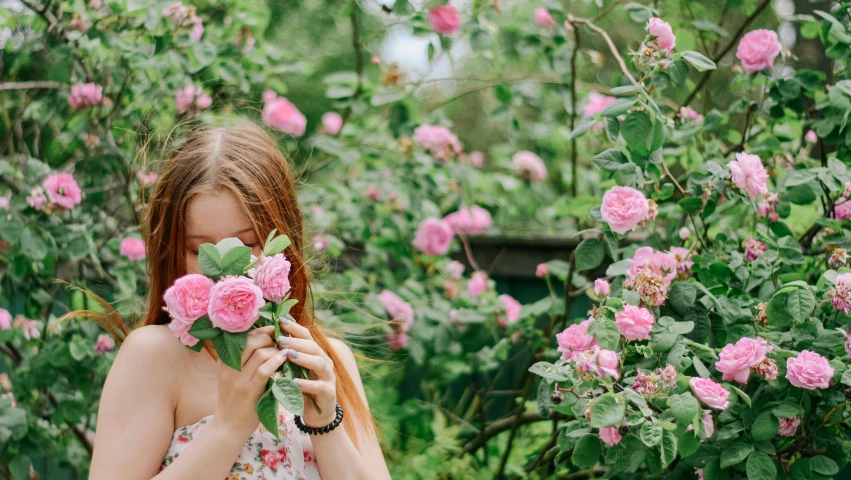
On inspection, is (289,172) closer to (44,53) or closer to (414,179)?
(414,179)

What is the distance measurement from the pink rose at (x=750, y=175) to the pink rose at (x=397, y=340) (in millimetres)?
1368

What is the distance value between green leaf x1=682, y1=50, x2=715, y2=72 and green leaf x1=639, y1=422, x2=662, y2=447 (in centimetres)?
70

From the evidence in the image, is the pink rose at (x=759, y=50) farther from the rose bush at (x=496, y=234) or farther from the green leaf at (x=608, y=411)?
the green leaf at (x=608, y=411)

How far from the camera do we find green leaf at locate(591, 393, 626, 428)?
4.25 feet

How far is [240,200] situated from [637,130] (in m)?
0.75

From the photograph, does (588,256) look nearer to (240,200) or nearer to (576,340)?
(576,340)

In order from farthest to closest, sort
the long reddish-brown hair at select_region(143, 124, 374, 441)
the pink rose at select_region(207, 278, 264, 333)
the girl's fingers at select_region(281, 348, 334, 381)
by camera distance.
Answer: the long reddish-brown hair at select_region(143, 124, 374, 441)
the girl's fingers at select_region(281, 348, 334, 381)
the pink rose at select_region(207, 278, 264, 333)

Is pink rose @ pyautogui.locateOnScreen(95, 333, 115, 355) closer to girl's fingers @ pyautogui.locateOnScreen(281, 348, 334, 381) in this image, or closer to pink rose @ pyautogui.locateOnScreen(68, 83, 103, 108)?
pink rose @ pyautogui.locateOnScreen(68, 83, 103, 108)

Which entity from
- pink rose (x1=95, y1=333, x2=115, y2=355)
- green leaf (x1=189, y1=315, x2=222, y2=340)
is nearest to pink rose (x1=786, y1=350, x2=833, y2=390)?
green leaf (x1=189, y1=315, x2=222, y2=340)

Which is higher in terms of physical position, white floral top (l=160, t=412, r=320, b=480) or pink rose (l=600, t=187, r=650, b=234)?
pink rose (l=600, t=187, r=650, b=234)

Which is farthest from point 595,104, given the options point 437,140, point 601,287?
point 601,287

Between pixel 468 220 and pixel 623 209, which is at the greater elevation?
pixel 623 209

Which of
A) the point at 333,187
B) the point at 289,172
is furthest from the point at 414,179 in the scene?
the point at 289,172

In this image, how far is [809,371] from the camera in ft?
4.64
